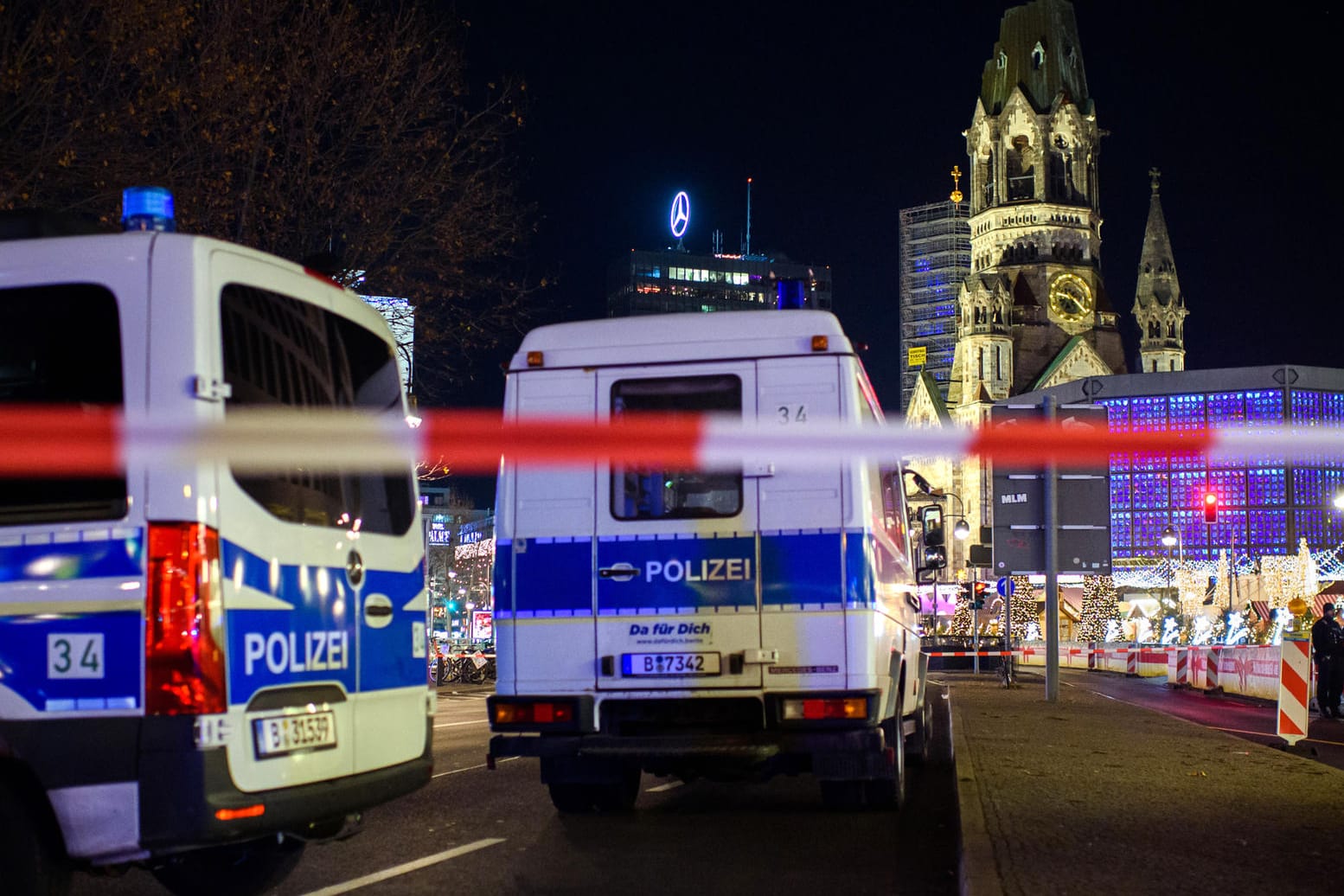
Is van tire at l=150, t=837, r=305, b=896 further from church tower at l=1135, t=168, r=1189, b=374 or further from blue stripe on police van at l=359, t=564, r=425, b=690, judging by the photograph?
church tower at l=1135, t=168, r=1189, b=374

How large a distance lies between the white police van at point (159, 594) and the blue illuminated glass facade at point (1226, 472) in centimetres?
12585

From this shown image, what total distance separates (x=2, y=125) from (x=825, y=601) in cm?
1254

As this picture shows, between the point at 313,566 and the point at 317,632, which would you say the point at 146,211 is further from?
the point at 317,632

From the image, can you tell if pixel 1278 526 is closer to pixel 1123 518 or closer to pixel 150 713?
pixel 1123 518

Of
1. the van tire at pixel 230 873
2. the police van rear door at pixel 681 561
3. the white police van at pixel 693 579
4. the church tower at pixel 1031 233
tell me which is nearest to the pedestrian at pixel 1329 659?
the white police van at pixel 693 579

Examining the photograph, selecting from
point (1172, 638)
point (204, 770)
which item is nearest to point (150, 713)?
point (204, 770)

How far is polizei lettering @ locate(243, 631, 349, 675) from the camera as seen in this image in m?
5.54

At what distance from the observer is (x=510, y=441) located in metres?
9.37

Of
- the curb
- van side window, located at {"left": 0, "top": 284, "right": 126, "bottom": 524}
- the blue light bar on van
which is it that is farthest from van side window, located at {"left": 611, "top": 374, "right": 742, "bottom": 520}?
van side window, located at {"left": 0, "top": 284, "right": 126, "bottom": 524}

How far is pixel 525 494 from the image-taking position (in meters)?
9.30

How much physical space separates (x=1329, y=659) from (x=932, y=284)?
13500cm

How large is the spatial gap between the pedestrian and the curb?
45.0ft

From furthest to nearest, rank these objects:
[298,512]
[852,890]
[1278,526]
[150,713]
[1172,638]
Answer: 1. [1278,526]
2. [1172,638]
3. [852,890]
4. [298,512]
5. [150,713]

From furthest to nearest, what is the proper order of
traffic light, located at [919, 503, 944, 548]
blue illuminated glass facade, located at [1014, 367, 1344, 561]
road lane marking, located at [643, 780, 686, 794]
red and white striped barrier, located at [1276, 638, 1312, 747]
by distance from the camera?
1. blue illuminated glass facade, located at [1014, 367, 1344, 561]
2. red and white striped barrier, located at [1276, 638, 1312, 747]
3. traffic light, located at [919, 503, 944, 548]
4. road lane marking, located at [643, 780, 686, 794]
